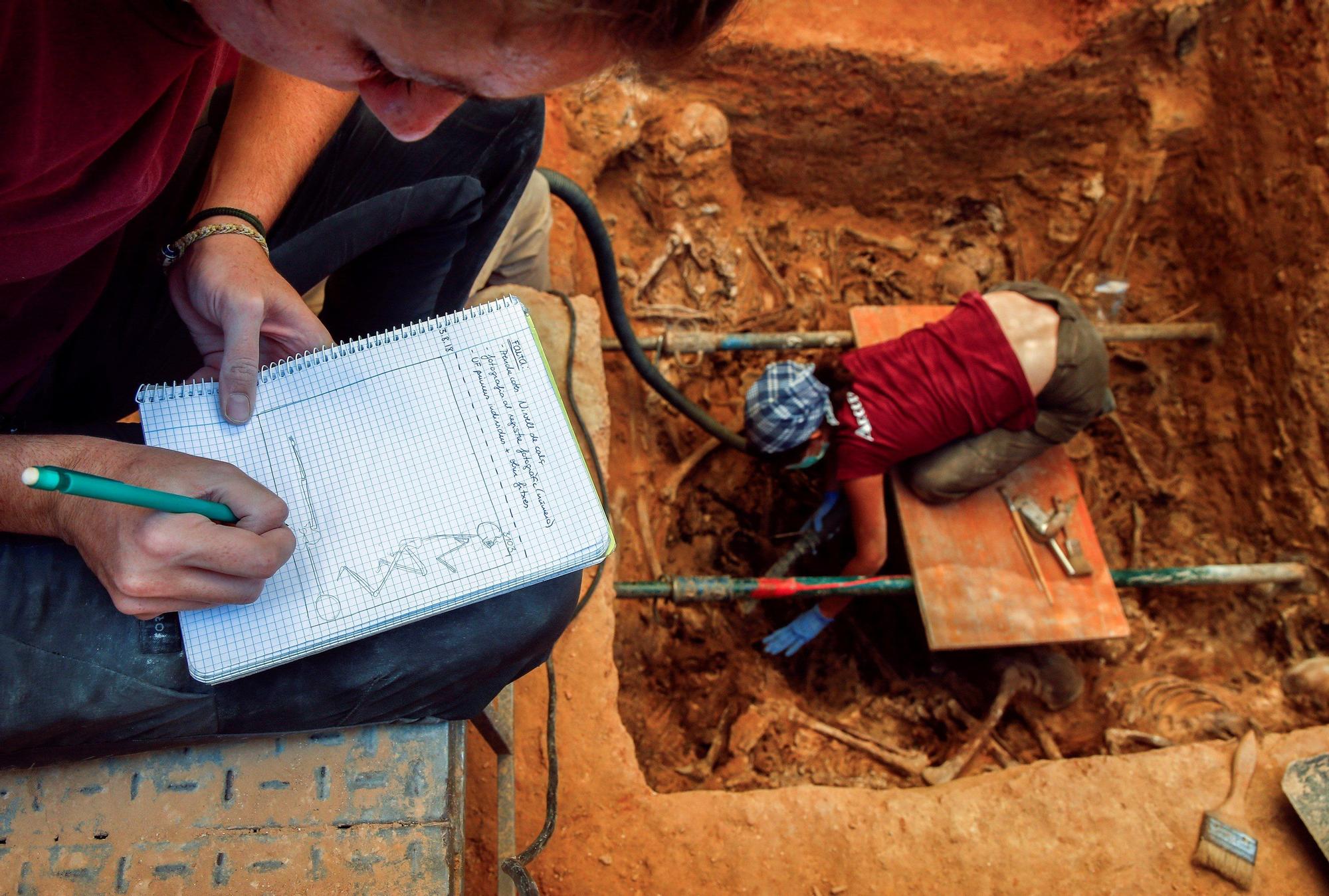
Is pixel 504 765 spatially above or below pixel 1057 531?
above

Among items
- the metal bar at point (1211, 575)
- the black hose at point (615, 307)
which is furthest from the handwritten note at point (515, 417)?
the metal bar at point (1211, 575)

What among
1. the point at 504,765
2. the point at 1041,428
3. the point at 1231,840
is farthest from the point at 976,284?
the point at 504,765

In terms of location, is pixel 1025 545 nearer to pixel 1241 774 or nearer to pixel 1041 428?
pixel 1041 428

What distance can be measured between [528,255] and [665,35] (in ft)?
6.53

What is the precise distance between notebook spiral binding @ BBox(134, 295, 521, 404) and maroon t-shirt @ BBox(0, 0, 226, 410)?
0.25 metres

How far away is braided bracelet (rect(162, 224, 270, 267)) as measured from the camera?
1.36 metres

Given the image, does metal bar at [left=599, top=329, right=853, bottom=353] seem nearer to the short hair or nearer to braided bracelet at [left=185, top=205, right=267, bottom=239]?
braided bracelet at [left=185, top=205, right=267, bottom=239]

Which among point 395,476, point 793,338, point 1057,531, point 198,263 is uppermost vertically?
point 198,263

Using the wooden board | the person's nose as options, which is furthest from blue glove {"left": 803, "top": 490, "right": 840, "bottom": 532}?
the person's nose

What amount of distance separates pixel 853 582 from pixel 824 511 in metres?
0.63

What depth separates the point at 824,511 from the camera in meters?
3.42

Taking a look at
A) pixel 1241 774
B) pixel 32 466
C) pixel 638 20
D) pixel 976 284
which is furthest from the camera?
pixel 976 284

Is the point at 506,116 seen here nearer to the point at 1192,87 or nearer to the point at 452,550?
the point at 452,550

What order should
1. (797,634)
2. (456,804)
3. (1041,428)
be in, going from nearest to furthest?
1. (456,804)
2. (1041,428)
3. (797,634)
